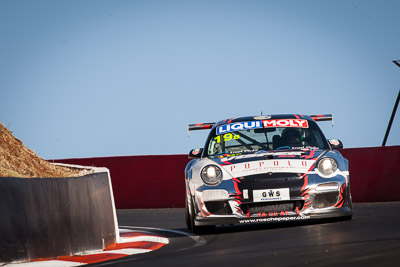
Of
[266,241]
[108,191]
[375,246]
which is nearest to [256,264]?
[375,246]

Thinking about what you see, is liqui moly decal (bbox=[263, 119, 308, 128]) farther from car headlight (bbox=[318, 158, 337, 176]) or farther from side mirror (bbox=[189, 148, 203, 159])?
car headlight (bbox=[318, 158, 337, 176])

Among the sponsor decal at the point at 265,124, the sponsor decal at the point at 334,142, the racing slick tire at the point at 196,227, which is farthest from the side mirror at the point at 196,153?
the sponsor decal at the point at 334,142

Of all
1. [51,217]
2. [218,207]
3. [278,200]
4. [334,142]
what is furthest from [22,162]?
[334,142]

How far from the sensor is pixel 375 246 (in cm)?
678

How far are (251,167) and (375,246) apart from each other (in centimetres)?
245

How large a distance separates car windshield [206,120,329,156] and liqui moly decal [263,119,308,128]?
15mm

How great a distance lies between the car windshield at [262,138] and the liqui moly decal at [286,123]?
15 mm

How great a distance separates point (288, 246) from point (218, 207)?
184cm

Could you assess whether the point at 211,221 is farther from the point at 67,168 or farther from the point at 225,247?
the point at 67,168

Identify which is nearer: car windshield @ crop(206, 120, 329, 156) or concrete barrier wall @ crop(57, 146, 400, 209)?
car windshield @ crop(206, 120, 329, 156)

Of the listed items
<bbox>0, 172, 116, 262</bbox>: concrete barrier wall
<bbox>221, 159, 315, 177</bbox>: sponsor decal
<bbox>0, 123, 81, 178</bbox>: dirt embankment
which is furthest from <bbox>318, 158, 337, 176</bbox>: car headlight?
<bbox>0, 123, 81, 178</bbox>: dirt embankment

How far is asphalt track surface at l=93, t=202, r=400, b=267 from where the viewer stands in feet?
20.4

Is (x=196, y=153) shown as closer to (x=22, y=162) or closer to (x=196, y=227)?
(x=196, y=227)

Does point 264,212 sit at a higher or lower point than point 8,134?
lower
